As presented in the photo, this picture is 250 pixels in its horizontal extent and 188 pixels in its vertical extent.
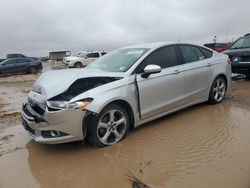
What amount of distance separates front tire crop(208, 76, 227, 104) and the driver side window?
1.38m

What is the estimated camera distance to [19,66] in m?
21.4

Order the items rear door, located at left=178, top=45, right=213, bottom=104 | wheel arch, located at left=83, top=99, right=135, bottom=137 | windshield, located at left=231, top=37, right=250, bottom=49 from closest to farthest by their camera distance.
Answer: wheel arch, located at left=83, top=99, right=135, bottom=137
rear door, located at left=178, top=45, right=213, bottom=104
windshield, located at left=231, top=37, right=250, bottom=49

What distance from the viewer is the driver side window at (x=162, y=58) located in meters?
4.63

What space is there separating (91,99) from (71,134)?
0.56m

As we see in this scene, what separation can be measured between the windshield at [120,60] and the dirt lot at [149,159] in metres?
1.18

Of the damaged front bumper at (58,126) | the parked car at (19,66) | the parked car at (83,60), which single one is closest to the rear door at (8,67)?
the parked car at (19,66)

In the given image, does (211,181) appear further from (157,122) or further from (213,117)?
(213,117)

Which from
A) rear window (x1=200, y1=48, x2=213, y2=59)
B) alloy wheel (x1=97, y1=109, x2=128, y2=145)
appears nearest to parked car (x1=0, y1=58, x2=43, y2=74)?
rear window (x1=200, y1=48, x2=213, y2=59)

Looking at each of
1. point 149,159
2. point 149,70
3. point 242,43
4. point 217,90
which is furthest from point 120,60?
point 242,43

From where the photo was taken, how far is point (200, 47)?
592cm

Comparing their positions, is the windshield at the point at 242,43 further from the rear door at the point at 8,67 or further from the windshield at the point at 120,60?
the rear door at the point at 8,67

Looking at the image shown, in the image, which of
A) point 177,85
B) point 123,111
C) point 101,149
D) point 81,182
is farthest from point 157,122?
point 81,182

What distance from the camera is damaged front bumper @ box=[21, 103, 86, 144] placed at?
3.58m

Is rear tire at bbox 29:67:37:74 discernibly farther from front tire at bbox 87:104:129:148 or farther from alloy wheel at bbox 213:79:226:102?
front tire at bbox 87:104:129:148
